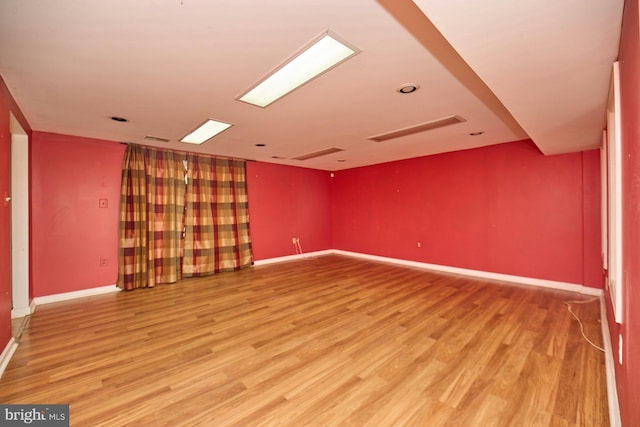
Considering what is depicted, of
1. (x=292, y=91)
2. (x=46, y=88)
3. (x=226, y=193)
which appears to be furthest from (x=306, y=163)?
(x=46, y=88)

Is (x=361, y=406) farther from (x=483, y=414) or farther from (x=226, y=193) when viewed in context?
(x=226, y=193)

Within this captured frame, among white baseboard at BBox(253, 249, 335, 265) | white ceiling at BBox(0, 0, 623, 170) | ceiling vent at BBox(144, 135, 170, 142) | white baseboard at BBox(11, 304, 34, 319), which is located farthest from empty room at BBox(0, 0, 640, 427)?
white baseboard at BBox(253, 249, 335, 265)

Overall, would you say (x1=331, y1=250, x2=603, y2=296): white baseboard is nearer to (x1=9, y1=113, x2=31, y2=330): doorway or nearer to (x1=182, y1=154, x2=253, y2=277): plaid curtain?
(x1=182, y1=154, x2=253, y2=277): plaid curtain

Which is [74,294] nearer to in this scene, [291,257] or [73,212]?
[73,212]

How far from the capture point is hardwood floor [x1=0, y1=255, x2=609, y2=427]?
58.9 inches

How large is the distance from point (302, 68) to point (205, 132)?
7.10 ft

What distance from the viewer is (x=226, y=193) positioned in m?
5.02

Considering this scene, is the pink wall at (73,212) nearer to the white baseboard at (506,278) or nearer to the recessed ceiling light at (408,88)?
the recessed ceiling light at (408,88)

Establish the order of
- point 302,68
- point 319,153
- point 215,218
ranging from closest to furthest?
1. point 302,68
2. point 319,153
3. point 215,218

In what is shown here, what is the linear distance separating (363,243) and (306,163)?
8.02 ft

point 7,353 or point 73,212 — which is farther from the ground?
point 73,212

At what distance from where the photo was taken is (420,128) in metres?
3.30

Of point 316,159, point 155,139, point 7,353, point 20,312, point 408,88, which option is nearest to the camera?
point 7,353

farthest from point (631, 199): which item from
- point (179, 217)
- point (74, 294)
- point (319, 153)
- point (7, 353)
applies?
point (74, 294)
